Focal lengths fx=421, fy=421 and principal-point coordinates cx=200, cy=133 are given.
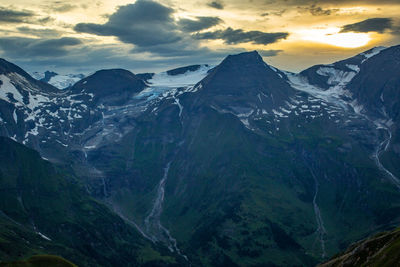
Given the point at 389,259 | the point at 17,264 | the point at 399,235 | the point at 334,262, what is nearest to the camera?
the point at 389,259

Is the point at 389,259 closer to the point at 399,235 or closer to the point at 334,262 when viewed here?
the point at 399,235

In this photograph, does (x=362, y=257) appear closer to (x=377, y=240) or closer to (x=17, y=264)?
(x=377, y=240)

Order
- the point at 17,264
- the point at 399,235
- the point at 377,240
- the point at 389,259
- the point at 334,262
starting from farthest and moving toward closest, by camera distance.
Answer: the point at 17,264 < the point at 334,262 < the point at 377,240 < the point at 399,235 < the point at 389,259

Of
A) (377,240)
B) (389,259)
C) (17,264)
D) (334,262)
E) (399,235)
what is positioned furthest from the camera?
(17,264)

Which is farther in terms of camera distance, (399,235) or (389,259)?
(399,235)

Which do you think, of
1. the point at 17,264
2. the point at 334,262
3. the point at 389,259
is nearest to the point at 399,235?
the point at 389,259

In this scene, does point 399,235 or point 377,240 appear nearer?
point 399,235

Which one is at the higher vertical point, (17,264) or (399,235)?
(399,235)

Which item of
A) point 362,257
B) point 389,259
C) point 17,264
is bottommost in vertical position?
point 17,264

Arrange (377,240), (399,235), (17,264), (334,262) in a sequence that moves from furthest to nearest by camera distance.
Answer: (17,264) < (334,262) < (377,240) < (399,235)

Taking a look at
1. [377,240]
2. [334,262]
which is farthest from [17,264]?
[377,240]
